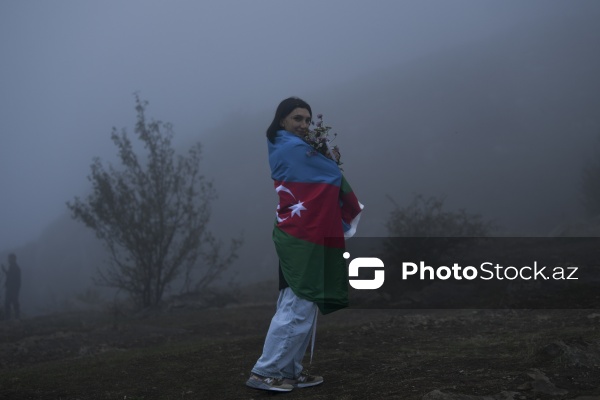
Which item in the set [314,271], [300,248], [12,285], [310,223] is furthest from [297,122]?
[12,285]

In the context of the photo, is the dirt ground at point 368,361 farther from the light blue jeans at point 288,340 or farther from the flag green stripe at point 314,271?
the flag green stripe at point 314,271

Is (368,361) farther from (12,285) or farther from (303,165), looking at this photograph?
(12,285)

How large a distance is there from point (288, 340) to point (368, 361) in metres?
1.06

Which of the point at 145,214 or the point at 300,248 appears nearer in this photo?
the point at 300,248

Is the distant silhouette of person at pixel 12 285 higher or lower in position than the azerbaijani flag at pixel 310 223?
lower

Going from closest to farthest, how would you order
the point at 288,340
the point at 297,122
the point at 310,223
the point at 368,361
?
the point at 288,340 < the point at 310,223 < the point at 297,122 < the point at 368,361

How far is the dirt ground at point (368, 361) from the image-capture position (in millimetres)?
4012

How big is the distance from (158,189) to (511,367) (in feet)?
32.4

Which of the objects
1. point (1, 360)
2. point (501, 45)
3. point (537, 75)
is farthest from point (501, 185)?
point (1, 360)

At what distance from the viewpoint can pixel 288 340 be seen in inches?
176

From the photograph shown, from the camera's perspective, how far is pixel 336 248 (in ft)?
15.2

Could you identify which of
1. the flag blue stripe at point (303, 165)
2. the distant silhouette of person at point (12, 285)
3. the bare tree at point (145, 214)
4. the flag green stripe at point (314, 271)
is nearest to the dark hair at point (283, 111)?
the flag blue stripe at point (303, 165)

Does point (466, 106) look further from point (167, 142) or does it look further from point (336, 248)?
point (336, 248)

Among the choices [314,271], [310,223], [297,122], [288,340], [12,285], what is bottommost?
[12,285]
